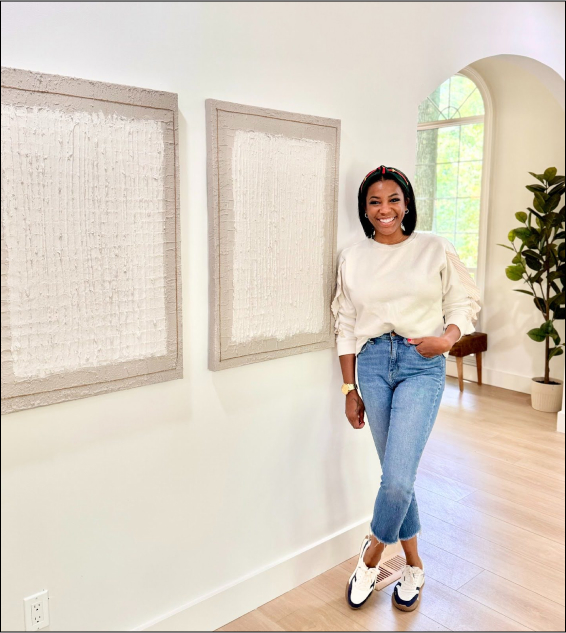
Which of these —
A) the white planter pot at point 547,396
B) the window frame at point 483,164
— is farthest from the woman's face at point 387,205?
the window frame at point 483,164

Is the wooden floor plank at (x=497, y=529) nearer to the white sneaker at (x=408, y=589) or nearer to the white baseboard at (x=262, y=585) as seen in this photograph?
the white baseboard at (x=262, y=585)

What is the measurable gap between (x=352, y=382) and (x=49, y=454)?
41.1 inches

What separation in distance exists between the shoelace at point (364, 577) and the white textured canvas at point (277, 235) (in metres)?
0.84

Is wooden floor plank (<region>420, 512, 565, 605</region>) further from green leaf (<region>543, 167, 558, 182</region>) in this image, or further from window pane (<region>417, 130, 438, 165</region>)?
window pane (<region>417, 130, 438, 165</region>)

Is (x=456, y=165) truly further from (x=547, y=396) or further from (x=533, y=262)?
(x=547, y=396)

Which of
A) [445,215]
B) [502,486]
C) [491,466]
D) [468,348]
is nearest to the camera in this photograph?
[502,486]

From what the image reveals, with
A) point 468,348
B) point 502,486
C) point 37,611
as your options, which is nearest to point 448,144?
point 468,348

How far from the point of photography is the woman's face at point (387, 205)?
2000 mm

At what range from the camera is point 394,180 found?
2004mm

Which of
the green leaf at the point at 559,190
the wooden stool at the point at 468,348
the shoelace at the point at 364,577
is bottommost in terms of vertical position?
the shoelace at the point at 364,577

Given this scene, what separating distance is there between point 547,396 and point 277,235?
114 inches

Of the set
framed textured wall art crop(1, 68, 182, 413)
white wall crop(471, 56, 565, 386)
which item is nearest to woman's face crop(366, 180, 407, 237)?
framed textured wall art crop(1, 68, 182, 413)

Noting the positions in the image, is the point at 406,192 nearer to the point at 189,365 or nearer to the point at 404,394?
the point at 404,394

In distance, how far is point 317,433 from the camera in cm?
221
